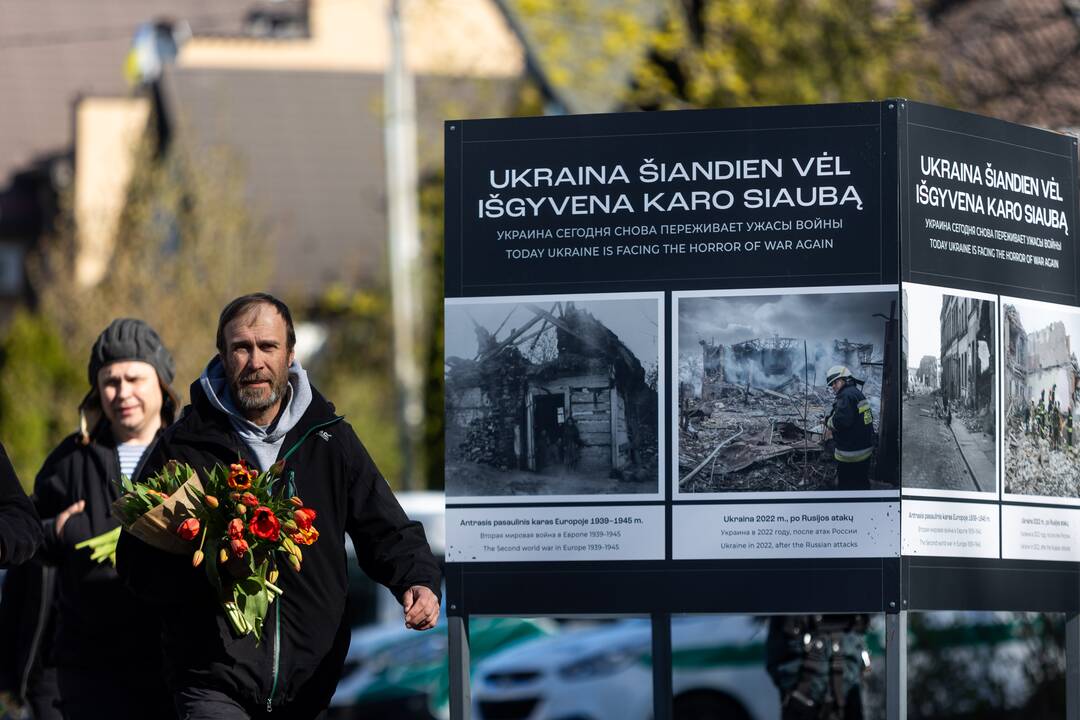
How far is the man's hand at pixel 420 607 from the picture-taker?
19.3 ft

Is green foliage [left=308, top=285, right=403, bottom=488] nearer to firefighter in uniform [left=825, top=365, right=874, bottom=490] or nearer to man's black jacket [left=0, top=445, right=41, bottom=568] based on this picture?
firefighter in uniform [left=825, top=365, right=874, bottom=490]

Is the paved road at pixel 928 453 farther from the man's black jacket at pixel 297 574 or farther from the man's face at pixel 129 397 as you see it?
the man's face at pixel 129 397

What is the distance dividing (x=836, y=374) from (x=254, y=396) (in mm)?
1946

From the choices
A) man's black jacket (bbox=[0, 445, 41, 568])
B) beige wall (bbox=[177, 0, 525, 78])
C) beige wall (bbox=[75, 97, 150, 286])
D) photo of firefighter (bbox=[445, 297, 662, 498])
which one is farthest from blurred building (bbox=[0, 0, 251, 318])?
man's black jacket (bbox=[0, 445, 41, 568])

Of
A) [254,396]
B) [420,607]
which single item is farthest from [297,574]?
[254,396]

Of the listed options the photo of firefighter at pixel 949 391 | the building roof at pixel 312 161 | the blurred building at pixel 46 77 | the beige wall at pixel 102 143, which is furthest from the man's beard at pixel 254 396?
the blurred building at pixel 46 77

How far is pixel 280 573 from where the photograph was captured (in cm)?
593

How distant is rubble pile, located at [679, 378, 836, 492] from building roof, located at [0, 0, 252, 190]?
1536 inches

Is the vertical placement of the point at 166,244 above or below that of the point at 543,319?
above

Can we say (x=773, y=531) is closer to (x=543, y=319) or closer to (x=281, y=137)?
(x=543, y=319)

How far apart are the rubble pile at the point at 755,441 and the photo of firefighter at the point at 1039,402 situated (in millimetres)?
735

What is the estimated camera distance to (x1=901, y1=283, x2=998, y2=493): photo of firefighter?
20.7ft

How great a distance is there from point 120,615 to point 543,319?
1.90 m

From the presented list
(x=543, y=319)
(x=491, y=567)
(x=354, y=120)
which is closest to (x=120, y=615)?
(x=491, y=567)
